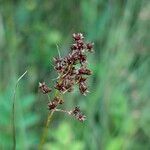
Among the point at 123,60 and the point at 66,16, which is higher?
the point at 66,16

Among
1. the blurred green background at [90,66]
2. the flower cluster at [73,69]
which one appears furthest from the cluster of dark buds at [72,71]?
the blurred green background at [90,66]

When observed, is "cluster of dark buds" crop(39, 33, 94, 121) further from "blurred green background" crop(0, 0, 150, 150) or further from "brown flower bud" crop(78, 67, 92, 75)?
"blurred green background" crop(0, 0, 150, 150)

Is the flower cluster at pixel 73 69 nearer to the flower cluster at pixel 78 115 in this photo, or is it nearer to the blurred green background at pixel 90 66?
the flower cluster at pixel 78 115

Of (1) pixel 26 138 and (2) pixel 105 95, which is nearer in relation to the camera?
(1) pixel 26 138

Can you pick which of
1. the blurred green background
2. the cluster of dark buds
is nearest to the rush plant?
the cluster of dark buds

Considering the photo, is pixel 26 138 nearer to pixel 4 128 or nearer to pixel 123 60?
pixel 4 128

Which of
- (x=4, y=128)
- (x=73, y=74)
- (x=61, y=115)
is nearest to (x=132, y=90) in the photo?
(x=61, y=115)
